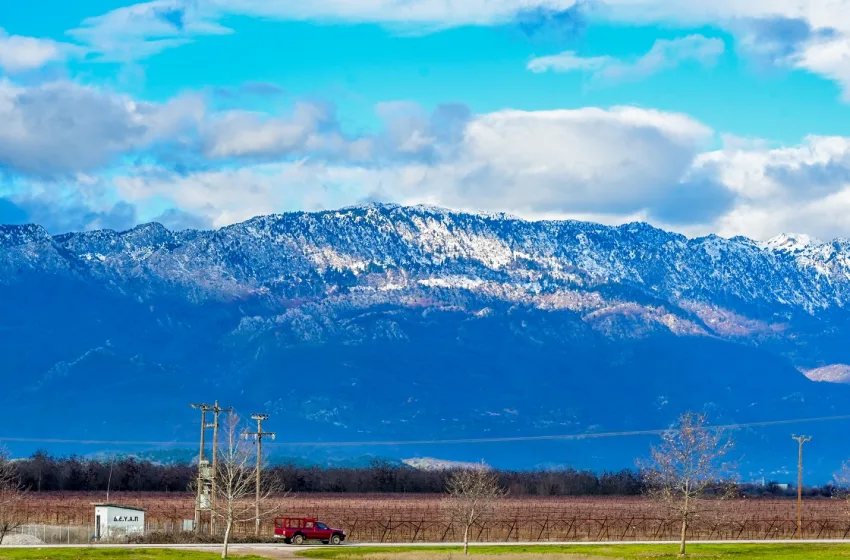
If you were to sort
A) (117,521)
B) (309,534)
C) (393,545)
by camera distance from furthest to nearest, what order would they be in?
(117,521), (309,534), (393,545)

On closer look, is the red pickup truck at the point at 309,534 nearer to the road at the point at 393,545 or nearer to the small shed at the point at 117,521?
the road at the point at 393,545

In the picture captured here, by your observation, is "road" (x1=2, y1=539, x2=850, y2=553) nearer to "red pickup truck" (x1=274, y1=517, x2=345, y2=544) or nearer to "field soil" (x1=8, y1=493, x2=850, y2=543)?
"red pickup truck" (x1=274, y1=517, x2=345, y2=544)

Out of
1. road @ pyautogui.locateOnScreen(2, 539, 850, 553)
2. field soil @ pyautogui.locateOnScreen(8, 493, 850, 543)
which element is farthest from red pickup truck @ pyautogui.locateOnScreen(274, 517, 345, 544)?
field soil @ pyautogui.locateOnScreen(8, 493, 850, 543)

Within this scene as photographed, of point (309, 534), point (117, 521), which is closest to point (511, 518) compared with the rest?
point (309, 534)

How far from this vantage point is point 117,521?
354 feet

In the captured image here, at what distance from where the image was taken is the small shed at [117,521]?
105000mm

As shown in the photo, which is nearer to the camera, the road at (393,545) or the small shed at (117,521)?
the road at (393,545)

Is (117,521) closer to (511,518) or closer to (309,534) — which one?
(309,534)

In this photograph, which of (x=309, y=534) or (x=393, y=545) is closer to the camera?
(x=393, y=545)

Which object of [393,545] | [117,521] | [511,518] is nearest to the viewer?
[393,545]

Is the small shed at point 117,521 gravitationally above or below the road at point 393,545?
above

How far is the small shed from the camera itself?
344 ft

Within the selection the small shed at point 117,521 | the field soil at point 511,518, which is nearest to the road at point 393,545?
the field soil at point 511,518

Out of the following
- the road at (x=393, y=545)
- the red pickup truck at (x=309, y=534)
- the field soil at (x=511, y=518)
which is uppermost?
the field soil at (x=511, y=518)
